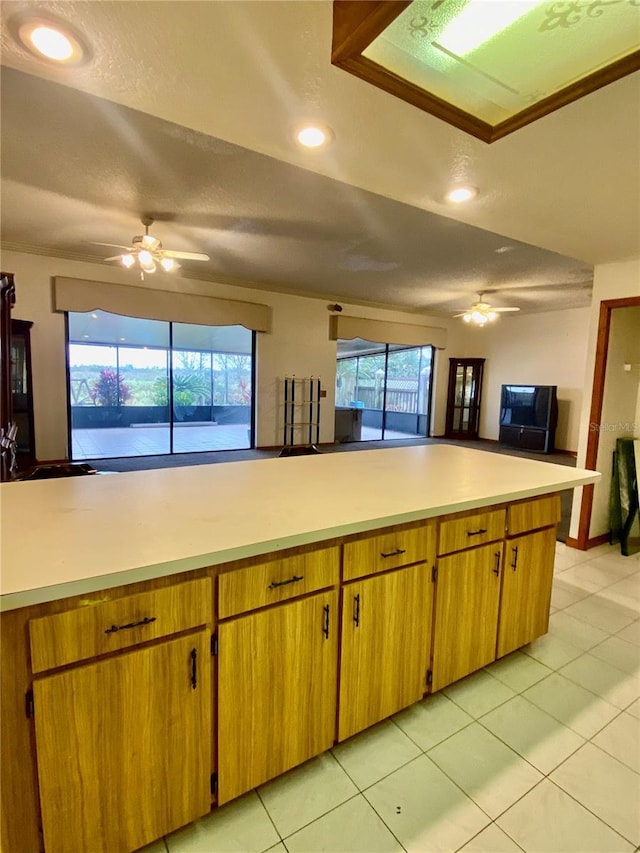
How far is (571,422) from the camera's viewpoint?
777cm

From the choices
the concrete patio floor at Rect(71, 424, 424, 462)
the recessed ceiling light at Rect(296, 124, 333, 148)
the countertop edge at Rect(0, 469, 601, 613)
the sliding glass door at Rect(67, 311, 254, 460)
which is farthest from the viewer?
the concrete patio floor at Rect(71, 424, 424, 462)

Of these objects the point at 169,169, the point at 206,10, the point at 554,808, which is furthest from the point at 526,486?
the point at 169,169

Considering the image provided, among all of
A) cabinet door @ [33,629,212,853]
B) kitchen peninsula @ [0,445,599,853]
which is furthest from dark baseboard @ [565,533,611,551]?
cabinet door @ [33,629,212,853]

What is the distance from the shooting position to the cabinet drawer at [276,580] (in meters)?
1.14

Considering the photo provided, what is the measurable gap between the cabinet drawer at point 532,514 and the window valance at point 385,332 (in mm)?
6138

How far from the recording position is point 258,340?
7.04 metres

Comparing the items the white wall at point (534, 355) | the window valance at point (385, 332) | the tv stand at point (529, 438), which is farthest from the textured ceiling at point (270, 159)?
the tv stand at point (529, 438)

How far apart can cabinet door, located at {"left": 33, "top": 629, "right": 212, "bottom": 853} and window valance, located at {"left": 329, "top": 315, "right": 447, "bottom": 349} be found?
279 inches

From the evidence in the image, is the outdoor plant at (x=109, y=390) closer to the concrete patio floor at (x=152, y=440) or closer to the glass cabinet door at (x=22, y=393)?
the concrete patio floor at (x=152, y=440)

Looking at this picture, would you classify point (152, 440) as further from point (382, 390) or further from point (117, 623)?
point (117, 623)

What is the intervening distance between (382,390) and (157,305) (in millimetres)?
4949

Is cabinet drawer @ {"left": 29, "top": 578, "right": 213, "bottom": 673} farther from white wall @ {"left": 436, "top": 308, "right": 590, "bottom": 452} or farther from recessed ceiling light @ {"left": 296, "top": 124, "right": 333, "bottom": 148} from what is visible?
white wall @ {"left": 436, "top": 308, "right": 590, "bottom": 452}

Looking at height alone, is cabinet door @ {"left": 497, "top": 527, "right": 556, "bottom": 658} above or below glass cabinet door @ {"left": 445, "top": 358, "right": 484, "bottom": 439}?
below

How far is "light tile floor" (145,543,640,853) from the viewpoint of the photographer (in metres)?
1.24
